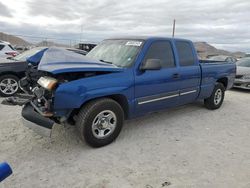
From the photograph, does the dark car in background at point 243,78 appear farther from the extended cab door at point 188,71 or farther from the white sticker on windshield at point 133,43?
the white sticker on windshield at point 133,43

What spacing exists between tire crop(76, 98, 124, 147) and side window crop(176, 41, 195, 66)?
201 centimetres

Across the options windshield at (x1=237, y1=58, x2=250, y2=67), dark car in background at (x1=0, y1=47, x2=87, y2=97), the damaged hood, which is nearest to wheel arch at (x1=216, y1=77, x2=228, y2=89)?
the damaged hood

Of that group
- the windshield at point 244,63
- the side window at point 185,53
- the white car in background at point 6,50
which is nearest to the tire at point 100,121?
the side window at point 185,53

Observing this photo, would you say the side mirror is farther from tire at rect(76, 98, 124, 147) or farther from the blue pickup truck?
tire at rect(76, 98, 124, 147)

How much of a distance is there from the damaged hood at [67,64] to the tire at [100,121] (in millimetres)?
519

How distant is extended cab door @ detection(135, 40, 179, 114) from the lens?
4617mm

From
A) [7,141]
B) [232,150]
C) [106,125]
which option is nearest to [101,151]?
[106,125]

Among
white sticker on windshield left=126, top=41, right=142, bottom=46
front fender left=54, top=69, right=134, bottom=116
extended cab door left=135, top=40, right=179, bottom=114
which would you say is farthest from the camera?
white sticker on windshield left=126, top=41, right=142, bottom=46

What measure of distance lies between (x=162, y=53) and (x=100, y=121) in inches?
76.4

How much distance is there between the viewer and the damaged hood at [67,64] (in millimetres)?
3726

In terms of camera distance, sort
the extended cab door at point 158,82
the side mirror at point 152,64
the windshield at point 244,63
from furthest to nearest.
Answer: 1. the windshield at point 244,63
2. the extended cab door at point 158,82
3. the side mirror at point 152,64

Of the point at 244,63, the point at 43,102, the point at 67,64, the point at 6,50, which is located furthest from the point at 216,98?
the point at 6,50

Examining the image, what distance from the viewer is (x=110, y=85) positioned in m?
4.11

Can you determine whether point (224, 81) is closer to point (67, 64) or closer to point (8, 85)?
point (67, 64)
